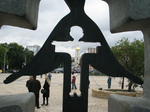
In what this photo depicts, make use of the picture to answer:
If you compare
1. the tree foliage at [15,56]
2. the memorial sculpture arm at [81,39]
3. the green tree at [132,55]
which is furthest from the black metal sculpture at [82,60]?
the tree foliage at [15,56]

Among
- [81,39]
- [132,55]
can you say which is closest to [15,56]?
[132,55]

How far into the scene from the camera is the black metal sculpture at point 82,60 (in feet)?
12.1

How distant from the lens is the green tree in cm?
1191

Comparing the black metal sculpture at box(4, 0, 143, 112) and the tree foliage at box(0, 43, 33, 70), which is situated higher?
the black metal sculpture at box(4, 0, 143, 112)

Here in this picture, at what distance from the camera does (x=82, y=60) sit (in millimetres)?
3812

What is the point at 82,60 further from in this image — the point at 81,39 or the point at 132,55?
the point at 132,55

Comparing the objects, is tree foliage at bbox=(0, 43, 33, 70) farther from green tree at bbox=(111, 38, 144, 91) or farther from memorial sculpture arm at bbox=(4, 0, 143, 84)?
memorial sculpture arm at bbox=(4, 0, 143, 84)

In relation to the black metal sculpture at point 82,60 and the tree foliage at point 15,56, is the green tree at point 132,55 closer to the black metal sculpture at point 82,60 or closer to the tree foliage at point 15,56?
the black metal sculpture at point 82,60

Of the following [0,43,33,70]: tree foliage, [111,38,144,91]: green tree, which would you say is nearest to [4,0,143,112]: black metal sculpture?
[111,38,144,91]: green tree

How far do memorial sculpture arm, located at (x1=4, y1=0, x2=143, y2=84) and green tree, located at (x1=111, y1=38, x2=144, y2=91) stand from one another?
8.59 meters

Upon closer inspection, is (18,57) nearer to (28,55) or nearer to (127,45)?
(28,55)

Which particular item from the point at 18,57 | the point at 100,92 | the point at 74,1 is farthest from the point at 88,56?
the point at 18,57

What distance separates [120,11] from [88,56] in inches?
44.6

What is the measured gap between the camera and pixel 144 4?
3.08 m
